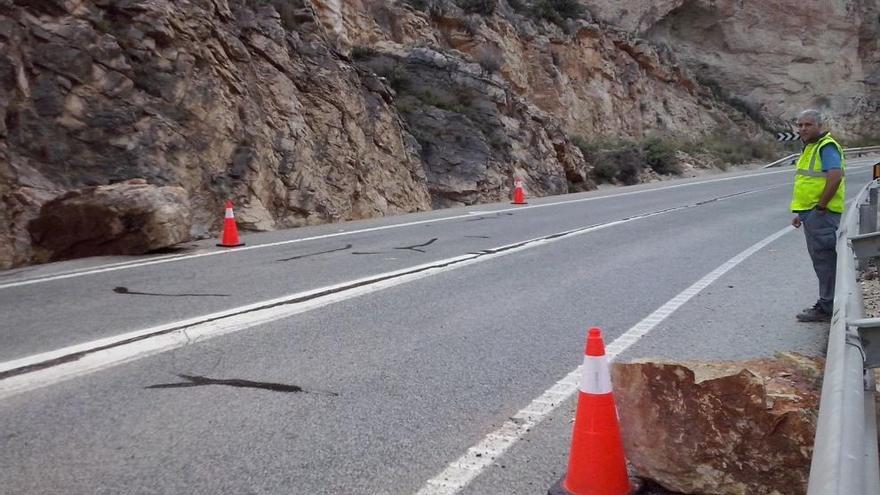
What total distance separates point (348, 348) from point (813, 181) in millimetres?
4182

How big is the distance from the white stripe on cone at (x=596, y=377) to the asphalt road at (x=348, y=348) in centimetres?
51

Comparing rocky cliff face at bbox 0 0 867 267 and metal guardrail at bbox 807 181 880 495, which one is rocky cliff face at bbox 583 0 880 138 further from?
metal guardrail at bbox 807 181 880 495

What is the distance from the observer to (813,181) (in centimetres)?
665

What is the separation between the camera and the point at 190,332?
584cm

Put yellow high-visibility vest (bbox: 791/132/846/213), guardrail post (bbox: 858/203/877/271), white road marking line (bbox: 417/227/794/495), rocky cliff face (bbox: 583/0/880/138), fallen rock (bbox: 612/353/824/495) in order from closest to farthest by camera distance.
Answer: fallen rock (bbox: 612/353/824/495)
white road marking line (bbox: 417/227/794/495)
yellow high-visibility vest (bbox: 791/132/846/213)
guardrail post (bbox: 858/203/877/271)
rocky cliff face (bbox: 583/0/880/138)

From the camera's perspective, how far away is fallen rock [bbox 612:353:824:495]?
10.2 ft

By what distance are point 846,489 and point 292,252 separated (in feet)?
29.6

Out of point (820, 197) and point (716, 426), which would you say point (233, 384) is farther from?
point (820, 197)

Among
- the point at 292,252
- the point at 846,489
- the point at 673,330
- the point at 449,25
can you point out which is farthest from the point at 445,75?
the point at 846,489

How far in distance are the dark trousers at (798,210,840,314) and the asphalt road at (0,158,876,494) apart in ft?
1.50

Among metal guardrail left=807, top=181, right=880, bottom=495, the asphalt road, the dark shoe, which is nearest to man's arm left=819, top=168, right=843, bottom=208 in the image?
the dark shoe

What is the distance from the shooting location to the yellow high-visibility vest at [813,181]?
655 centimetres

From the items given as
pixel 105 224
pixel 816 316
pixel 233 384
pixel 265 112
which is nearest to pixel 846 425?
pixel 233 384

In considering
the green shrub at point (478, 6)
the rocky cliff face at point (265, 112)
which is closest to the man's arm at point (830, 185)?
the rocky cliff face at point (265, 112)
